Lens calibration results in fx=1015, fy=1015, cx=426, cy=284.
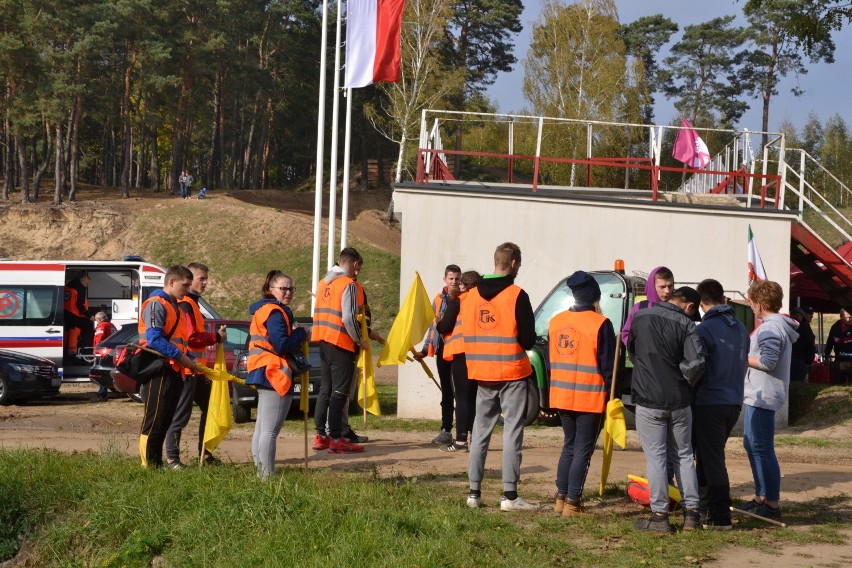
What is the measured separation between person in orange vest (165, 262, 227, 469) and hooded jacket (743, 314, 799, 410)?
4.75 m

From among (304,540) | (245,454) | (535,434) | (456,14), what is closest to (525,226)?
(535,434)

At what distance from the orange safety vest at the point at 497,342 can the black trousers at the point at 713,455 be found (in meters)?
1.37

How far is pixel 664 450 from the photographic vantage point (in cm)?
741

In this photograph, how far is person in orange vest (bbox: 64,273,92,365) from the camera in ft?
66.2

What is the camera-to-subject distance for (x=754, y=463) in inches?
327

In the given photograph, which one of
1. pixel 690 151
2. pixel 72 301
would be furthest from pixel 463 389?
pixel 690 151

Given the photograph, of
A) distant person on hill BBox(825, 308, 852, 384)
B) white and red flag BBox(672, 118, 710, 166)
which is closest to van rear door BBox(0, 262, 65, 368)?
white and red flag BBox(672, 118, 710, 166)

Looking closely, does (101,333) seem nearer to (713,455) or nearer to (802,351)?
(802,351)

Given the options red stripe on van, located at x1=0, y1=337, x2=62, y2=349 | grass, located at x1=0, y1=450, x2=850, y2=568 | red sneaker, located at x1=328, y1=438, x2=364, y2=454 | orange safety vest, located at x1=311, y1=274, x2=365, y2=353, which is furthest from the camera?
red stripe on van, located at x1=0, y1=337, x2=62, y2=349

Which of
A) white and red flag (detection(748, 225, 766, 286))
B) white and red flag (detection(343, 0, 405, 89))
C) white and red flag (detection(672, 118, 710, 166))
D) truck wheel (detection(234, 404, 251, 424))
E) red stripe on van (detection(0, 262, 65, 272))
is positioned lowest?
truck wheel (detection(234, 404, 251, 424))

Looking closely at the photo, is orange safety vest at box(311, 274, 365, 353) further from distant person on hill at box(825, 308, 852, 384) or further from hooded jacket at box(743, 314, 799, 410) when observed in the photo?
distant person on hill at box(825, 308, 852, 384)

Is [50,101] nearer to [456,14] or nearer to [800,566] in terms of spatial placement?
[456,14]

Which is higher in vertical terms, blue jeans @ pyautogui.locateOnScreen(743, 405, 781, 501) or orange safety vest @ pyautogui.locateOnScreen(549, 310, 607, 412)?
orange safety vest @ pyautogui.locateOnScreen(549, 310, 607, 412)

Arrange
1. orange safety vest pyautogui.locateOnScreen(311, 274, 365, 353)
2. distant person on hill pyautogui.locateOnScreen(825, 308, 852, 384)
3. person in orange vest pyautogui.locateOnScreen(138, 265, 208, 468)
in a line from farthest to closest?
1. distant person on hill pyautogui.locateOnScreen(825, 308, 852, 384)
2. orange safety vest pyautogui.locateOnScreen(311, 274, 365, 353)
3. person in orange vest pyautogui.locateOnScreen(138, 265, 208, 468)
